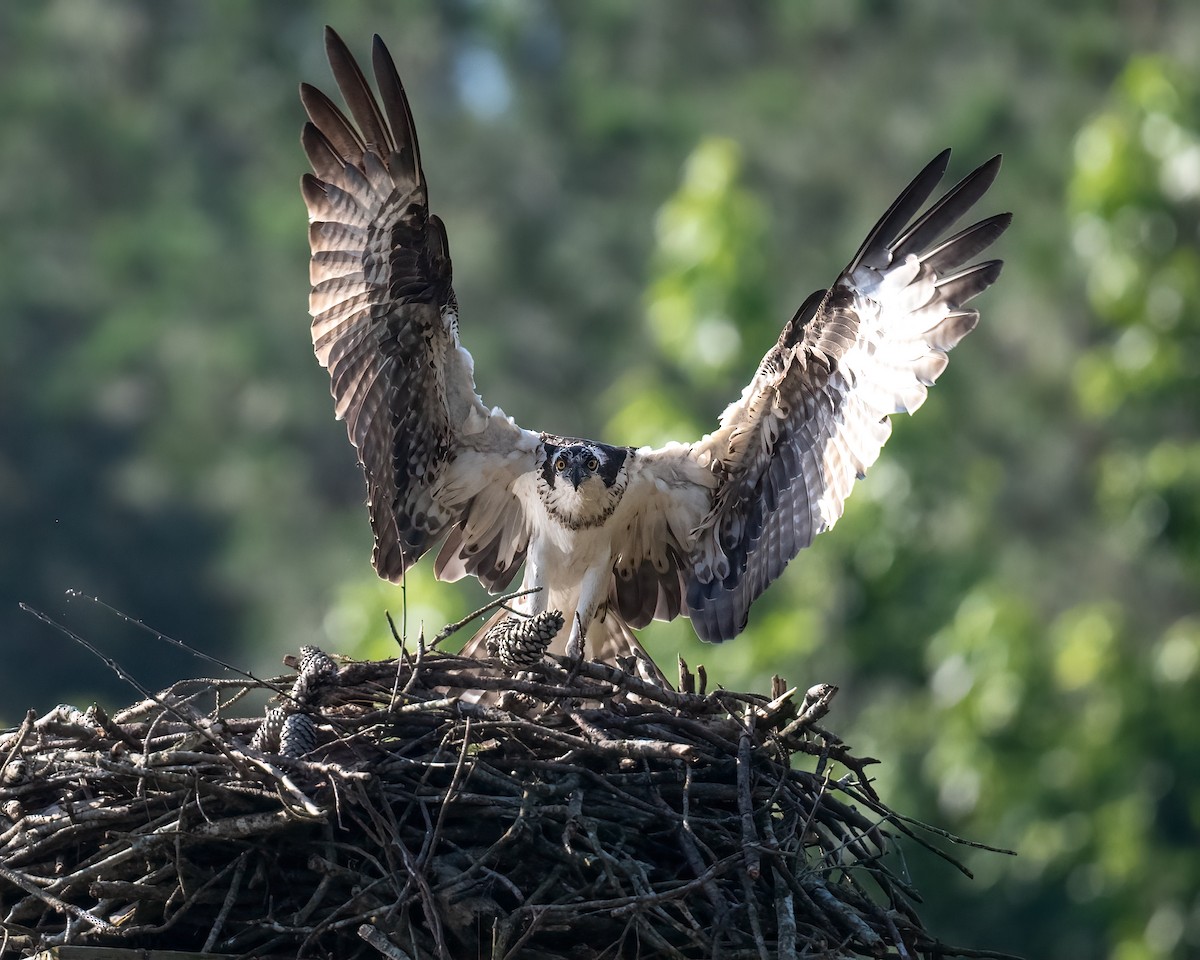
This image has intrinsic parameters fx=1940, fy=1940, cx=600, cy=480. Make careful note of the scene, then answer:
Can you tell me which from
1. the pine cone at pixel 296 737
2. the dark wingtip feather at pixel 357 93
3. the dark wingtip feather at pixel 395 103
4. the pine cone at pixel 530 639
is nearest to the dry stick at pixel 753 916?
the pine cone at pixel 530 639

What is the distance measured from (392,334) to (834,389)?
4.73 ft

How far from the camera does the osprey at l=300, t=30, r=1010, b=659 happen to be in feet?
19.9

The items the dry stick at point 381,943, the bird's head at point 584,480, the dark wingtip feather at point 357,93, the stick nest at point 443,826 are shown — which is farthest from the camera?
the bird's head at point 584,480

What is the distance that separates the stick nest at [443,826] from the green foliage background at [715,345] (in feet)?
16.2

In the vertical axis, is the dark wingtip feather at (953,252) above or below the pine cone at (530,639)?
above

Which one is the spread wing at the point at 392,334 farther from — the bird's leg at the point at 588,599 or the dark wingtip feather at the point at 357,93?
the bird's leg at the point at 588,599

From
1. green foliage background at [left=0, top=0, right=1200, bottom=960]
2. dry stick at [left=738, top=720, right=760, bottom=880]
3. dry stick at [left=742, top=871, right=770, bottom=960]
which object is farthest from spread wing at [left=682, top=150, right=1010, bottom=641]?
green foliage background at [left=0, top=0, right=1200, bottom=960]

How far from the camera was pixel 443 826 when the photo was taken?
4664mm

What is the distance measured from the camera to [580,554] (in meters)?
6.38

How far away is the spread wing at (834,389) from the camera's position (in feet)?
19.7

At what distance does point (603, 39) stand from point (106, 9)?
253 inches

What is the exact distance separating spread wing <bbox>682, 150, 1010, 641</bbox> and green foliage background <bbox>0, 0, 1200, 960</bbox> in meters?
3.53

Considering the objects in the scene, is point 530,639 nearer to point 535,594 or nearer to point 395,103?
point 535,594

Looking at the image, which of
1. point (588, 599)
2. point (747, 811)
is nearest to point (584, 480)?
point (588, 599)
